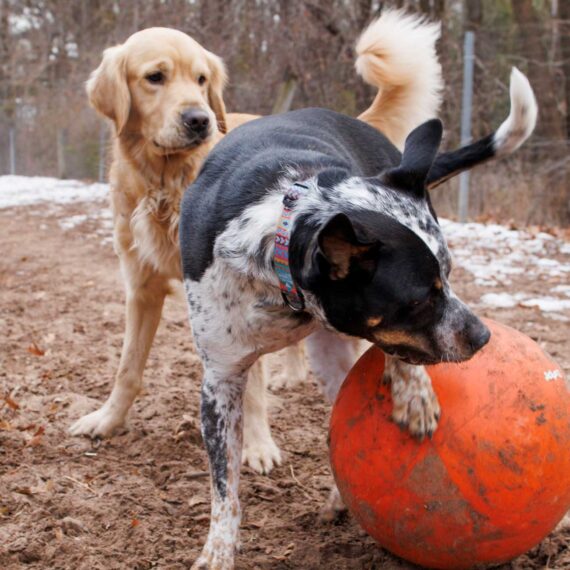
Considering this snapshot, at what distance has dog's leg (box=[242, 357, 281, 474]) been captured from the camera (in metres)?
3.82

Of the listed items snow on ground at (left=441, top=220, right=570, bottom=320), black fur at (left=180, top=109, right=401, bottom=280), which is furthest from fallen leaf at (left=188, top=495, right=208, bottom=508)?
snow on ground at (left=441, top=220, right=570, bottom=320)

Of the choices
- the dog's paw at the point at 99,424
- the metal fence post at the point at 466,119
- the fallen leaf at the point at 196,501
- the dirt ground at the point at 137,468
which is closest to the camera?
the dirt ground at the point at 137,468

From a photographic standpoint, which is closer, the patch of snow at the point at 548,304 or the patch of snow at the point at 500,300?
the patch of snow at the point at 548,304

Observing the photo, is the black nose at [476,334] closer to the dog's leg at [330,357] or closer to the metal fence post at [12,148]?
the dog's leg at [330,357]

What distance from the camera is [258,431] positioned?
3979 millimetres

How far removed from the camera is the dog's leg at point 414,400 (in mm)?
2498

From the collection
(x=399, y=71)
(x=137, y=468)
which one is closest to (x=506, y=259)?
(x=399, y=71)

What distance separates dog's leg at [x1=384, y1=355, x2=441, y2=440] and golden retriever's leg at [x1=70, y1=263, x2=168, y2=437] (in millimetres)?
1977

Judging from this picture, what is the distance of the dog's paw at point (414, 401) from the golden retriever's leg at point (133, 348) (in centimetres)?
199

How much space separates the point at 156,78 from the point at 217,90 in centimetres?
45

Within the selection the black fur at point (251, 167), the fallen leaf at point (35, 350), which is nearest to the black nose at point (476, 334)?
the black fur at point (251, 167)

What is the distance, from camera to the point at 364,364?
2.82 metres

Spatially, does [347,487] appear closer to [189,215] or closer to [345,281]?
[345,281]

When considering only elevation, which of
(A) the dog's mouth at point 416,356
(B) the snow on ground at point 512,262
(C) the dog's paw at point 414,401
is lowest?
(B) the snow on ground at point 512,262
